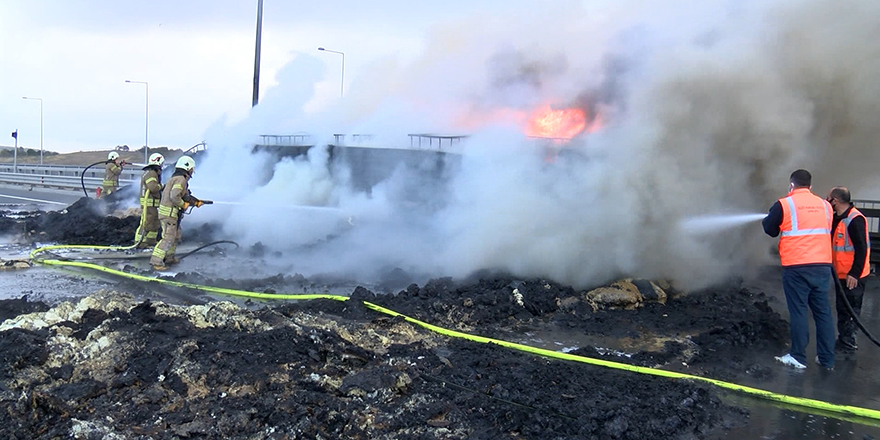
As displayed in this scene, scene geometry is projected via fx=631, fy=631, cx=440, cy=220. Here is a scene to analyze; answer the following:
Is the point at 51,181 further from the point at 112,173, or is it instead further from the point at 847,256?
the point at 847,256

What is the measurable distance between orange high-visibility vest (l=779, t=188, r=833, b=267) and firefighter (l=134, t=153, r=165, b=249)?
9004 millimetres

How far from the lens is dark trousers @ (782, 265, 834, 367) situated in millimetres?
5367

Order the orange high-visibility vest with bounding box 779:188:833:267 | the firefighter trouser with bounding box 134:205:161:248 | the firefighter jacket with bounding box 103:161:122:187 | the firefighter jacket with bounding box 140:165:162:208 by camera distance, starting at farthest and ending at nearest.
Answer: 1. the firefighter jacket with bounding box 103:161:122:187
2. the firefighter trouser with bounding box 134:205:161:248
3. the firefighter jacket with bounding box 140:165:162:208
4. the orange high-visibility vest with bounding box 779:188:833:267

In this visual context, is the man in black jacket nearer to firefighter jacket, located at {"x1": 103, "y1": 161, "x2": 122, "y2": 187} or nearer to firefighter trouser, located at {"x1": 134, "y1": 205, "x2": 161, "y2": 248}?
firefighter trouser, located at {"x1": 134, "y1": 205, "x2": 161, "y2": 248}

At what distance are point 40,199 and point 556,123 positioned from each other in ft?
71.0

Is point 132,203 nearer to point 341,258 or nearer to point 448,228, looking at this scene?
point 341,258

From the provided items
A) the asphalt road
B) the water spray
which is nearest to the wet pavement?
the water spray

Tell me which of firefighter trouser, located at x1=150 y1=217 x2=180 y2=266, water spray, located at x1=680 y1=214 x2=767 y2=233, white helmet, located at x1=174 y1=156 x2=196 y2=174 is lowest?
firefighter trouser, located at x1=150 y1=217 x2=180 y2=266

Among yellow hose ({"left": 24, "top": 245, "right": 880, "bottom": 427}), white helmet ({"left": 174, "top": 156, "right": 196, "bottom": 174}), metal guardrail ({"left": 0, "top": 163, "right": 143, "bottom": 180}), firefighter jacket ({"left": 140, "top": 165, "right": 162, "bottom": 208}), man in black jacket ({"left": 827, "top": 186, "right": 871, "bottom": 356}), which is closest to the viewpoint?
yellow hose ({"left": 24, "top": 245, "right": 880, "bottom": 427})

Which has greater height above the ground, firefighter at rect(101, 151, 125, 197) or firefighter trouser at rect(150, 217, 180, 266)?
firefighter at rect(101, 151, 125, 197)

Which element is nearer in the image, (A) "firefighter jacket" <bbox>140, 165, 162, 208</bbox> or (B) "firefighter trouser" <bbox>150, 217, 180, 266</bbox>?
(B) "firefighter trouser" <bbox>150, 217, 180, 266</bbox>

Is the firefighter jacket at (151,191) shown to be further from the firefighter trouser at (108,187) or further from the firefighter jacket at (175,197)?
the firefighter trouser at (108,187)

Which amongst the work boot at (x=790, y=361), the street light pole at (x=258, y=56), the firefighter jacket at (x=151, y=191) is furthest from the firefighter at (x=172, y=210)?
the street light pole at (x=258, y=56)

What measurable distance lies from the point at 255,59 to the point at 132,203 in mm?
6102
